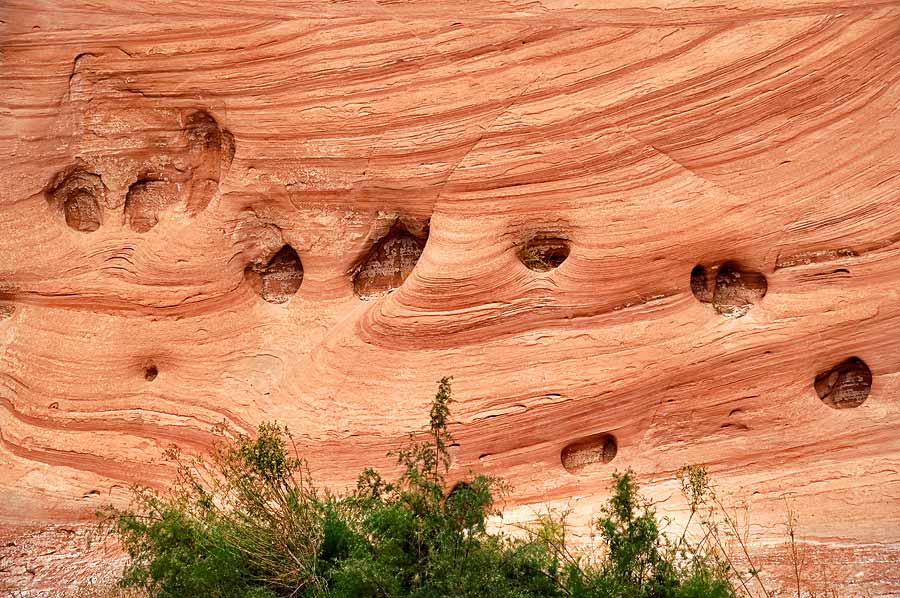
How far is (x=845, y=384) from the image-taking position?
28.4 feet

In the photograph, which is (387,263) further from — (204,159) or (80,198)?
(80,198)

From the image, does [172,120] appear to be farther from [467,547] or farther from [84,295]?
[467,547]

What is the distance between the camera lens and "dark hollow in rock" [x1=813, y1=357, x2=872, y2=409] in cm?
860

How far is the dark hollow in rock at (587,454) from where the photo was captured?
877cm

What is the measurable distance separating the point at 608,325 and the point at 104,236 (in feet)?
13.6

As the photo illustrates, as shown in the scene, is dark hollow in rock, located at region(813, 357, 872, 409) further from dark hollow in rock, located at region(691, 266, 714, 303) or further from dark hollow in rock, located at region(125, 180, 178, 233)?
dark hollow in rock, located at region(125, 180, 178, 233)

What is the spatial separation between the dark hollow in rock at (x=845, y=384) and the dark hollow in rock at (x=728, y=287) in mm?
754

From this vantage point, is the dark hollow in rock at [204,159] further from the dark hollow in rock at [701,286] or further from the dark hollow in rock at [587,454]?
the dark hollow in rock at [701,286]

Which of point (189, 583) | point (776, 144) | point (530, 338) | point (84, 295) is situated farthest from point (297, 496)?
point (776, 144)

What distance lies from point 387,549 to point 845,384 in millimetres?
3614

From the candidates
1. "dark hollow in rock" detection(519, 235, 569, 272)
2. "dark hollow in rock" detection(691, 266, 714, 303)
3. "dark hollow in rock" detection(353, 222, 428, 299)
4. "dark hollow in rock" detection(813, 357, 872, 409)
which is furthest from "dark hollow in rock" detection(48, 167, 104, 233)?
"dark hollow in rock" detection(813, 357, 872, 409)

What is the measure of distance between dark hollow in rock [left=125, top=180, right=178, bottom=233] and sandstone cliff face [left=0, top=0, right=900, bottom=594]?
0.03m

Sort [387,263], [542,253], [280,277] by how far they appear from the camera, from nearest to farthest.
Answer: [542,253] → [387,263] → [280,277]

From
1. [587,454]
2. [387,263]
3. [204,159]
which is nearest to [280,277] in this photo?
[387,263]
